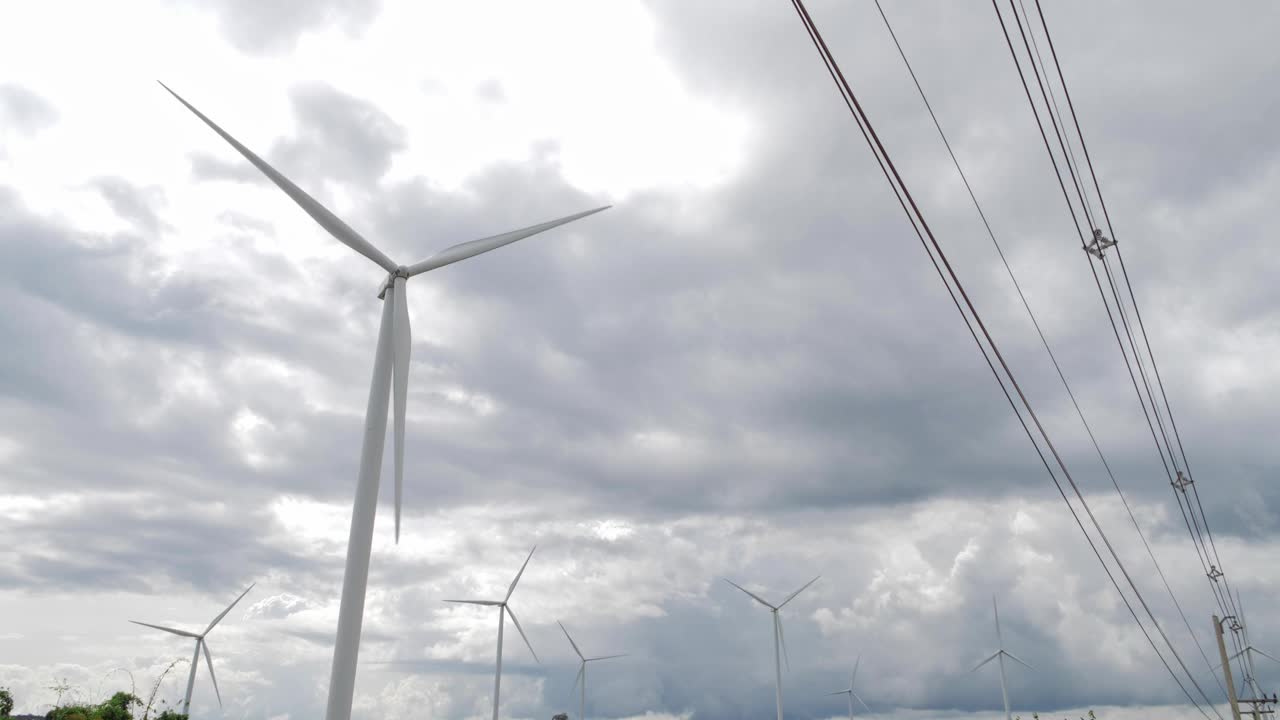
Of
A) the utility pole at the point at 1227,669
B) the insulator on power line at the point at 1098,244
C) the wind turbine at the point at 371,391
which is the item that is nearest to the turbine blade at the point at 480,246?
the wind turbine at the point at 371,391

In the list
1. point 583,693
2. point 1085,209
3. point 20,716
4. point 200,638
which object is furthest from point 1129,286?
point 583,693

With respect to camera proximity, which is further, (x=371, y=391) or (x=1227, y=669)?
(x=1227, y=669)

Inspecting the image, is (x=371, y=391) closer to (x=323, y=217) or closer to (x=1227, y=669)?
(x=323, y=217)

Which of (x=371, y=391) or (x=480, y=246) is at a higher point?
(x=480, y=246)

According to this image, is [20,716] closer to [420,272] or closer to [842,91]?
[420,272]

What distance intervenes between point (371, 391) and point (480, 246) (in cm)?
1378

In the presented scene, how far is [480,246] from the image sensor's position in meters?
50.0

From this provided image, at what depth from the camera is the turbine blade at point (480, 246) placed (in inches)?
1849

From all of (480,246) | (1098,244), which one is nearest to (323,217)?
(480,246)

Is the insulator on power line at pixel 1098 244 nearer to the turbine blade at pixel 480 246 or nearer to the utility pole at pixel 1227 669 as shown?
the turbine blade at pixel 480 246

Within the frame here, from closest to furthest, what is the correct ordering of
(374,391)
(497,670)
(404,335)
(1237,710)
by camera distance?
(374,391) → (404,335) → (1237,710) → (497,670)

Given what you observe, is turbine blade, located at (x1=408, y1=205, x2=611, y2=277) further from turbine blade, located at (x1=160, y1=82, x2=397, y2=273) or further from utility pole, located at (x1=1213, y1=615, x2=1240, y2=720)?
utility pole, located at (x1=1213, y1=615, x2=1240, y2=720)

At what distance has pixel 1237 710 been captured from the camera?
82.9 metres

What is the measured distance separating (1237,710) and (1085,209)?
71.9 metres
